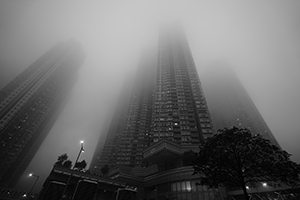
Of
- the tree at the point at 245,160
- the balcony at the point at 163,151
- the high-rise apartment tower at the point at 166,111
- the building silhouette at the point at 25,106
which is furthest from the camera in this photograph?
the building silhouette at the point at 25,106

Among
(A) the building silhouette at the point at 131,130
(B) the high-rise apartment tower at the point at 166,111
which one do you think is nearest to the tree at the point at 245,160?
(B) the high-rise apartment tower at the point at 166,111

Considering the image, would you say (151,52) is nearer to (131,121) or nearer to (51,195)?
(131,121)

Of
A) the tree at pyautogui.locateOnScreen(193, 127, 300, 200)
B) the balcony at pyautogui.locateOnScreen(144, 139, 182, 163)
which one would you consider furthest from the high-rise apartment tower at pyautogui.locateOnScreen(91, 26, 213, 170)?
the tree at pyautogui.locateOnScreen(193, 127, 300, 200)

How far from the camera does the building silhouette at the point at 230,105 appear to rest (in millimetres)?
100200

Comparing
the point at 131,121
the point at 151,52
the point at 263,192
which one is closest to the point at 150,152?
the point at 263,192

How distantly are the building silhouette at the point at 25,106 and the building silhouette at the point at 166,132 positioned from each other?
50116 mm

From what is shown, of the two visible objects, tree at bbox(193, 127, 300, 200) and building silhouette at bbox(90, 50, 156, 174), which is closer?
tree at bbox(193, 127, 300, 200)

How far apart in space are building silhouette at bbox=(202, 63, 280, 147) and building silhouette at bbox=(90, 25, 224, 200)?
180 ft

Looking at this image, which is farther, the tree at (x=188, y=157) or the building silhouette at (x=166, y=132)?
the tree at (x=188, y=157)

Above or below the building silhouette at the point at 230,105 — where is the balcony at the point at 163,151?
below

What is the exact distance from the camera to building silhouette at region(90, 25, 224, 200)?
123 feet

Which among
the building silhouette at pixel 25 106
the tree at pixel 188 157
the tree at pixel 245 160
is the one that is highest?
the building silhouette at pixel 25 106

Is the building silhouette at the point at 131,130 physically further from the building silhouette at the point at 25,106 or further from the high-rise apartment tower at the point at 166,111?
the building silhouette at the point at 25,106

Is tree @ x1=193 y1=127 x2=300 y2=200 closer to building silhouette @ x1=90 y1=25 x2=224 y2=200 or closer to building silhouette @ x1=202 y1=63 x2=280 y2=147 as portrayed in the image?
building silhouette @ x1=90 y1=25 x2=224 y2=200
